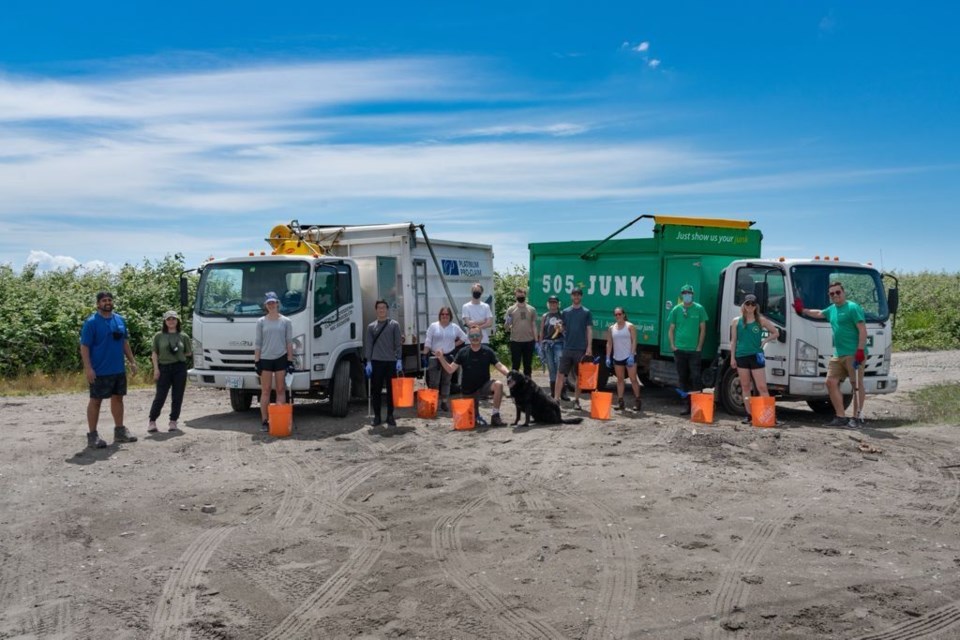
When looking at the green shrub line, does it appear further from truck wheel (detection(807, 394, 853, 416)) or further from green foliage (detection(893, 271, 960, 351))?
green foliage (detection(893, 271, 960, 351))

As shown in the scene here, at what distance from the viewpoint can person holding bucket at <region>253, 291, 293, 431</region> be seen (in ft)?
37.5

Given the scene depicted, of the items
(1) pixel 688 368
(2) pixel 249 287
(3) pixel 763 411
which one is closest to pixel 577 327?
(1) pixel 688 368

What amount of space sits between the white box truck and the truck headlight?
5894mm

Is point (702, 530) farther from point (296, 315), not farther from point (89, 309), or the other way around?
point (89, 309)

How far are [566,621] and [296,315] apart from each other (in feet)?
26.0

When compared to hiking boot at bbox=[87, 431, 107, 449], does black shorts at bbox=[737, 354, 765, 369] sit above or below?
above

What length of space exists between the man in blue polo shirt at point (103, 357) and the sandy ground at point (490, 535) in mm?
539

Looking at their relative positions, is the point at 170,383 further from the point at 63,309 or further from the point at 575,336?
the point at 63,309

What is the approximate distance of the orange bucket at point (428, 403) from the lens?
41.0 ft

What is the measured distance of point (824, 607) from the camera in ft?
17.0

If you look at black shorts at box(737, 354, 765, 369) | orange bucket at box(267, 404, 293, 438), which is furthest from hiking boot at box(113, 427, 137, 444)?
black shorts at box(737, 354, 765, 369)

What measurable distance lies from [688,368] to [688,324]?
0.79 m

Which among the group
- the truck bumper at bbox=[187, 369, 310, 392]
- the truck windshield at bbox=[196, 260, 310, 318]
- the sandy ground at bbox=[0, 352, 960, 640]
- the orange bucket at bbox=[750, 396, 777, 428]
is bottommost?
the sandy ground at bbox=[0, 352, 960, 640]

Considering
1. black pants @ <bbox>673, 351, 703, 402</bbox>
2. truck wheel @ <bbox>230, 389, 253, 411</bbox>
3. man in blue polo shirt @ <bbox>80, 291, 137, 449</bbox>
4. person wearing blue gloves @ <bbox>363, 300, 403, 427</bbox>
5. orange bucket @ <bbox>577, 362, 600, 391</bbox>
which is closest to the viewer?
man in blue polo shirt @ <bbox>80, 291, 137, 449</bbox>
